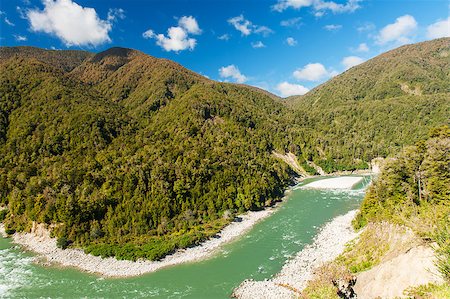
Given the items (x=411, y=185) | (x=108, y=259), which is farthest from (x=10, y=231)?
(x=411, y=185)

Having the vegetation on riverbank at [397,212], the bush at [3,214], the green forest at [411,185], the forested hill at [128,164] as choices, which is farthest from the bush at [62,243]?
the green forest at [411,185]

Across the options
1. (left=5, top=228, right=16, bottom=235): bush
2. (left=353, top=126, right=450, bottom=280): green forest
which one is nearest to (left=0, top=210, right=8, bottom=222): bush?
(left=5, top=228, right=16, bottom=235): bush

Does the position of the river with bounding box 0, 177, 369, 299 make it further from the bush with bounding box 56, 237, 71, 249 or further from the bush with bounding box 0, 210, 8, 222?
the bush with bounding box 0, 210, 8, 222

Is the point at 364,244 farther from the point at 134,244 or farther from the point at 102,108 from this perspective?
the point at 102,108

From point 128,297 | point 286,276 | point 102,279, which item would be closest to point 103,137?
point 102,279

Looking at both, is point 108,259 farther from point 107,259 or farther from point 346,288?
point 346,288

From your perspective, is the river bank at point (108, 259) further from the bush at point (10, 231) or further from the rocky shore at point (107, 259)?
the bush at point (10, 231)
